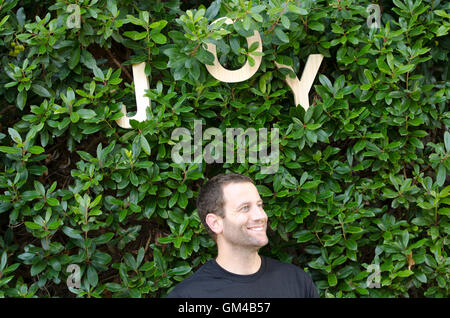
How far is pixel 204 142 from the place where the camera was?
7.82 ft

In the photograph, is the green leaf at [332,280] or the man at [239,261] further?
the green leaf at [332,280]

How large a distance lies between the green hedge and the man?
271 millimetres

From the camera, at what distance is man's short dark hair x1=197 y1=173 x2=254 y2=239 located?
207 centimetres

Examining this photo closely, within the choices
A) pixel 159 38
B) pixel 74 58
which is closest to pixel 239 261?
pixel 159 38

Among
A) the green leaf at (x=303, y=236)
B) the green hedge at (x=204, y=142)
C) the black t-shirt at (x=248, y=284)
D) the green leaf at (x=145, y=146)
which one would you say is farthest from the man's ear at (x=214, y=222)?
the green leaf at (x=303, y=236)

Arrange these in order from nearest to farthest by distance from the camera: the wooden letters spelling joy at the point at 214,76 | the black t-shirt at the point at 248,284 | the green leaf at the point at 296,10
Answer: the black t-shirt at the point at 248,284, the green leaf at the point at 296,10, the wooden letters spelling joy at the point at 214,76

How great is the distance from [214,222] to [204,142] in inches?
17.1

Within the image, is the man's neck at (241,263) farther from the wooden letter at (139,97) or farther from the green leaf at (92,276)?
the wooden letter at (139,97)

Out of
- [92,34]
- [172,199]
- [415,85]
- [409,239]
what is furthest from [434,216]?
[92,34]

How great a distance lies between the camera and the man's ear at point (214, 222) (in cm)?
207

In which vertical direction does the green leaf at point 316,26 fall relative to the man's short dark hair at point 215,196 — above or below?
above

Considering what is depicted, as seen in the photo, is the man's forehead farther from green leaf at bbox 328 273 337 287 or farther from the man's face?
green leaf at bbox 328 273 337 287

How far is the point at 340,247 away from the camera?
243 centimetres

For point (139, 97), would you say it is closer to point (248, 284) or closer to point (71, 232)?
point (71, 232)
